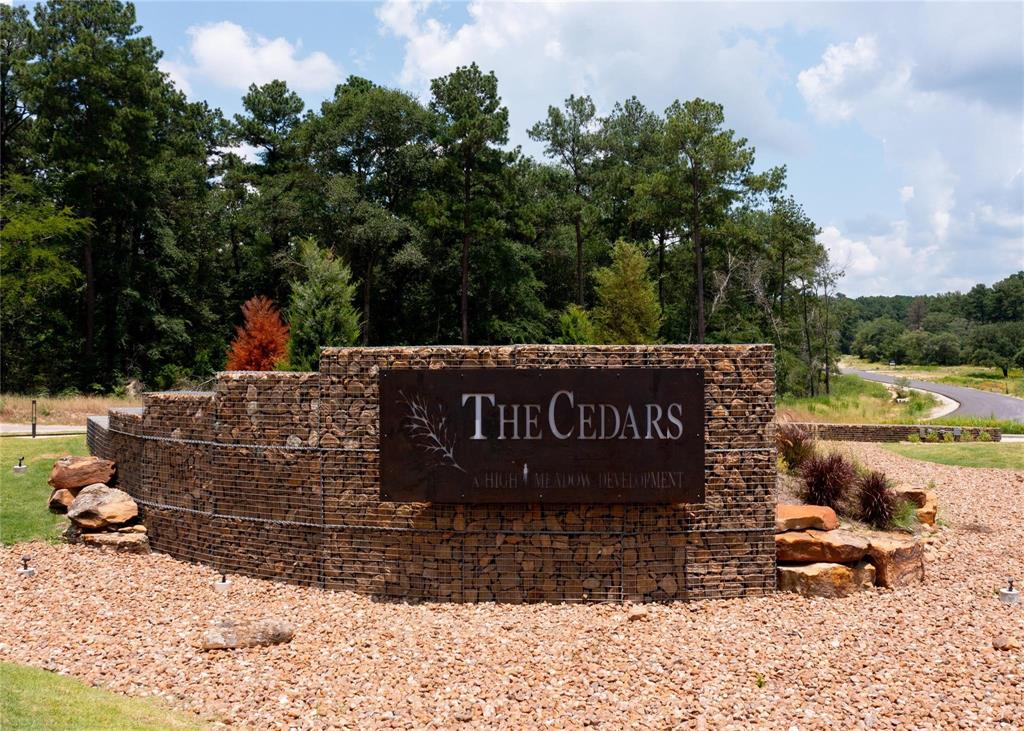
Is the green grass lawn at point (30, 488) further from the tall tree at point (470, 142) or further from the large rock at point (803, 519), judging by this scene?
the tall tree at point (470, 142)

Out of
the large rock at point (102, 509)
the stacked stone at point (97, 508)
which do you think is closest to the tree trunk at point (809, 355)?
the stacked stone at point (97, 508)

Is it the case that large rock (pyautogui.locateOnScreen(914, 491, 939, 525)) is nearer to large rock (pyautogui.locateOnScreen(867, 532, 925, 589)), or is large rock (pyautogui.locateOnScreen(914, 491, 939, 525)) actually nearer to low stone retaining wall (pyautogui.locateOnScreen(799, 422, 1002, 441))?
large rock (pyautogui.locateOnScreen(867, 532, 925, 589))

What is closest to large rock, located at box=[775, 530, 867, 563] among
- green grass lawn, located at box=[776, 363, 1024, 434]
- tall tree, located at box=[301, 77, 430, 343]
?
green grass lawn, located at box=[776, 363, 1024, 434]

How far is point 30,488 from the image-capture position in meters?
11.6

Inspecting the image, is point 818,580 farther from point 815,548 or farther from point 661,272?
point 661,272

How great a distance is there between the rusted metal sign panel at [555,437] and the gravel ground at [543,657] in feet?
3.80

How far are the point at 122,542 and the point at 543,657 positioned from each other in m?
6.08

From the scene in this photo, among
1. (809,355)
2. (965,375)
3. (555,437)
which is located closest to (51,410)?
(555,437)

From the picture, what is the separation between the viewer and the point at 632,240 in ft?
135

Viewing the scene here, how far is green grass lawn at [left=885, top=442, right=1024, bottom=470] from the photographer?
53.3 feet

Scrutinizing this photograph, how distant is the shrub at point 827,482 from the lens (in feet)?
31.5

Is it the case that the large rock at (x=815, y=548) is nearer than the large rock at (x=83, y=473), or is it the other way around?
the large rock at (x=815, y=548)

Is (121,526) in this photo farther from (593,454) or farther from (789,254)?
(789,254)

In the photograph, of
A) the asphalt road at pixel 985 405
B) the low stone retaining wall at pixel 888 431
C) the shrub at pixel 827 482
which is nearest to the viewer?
the shrub at pixel 827 482
